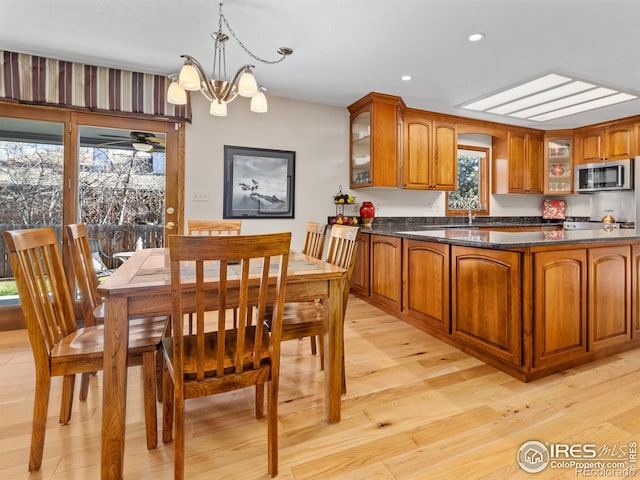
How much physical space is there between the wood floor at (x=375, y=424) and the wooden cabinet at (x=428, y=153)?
258 centimetres

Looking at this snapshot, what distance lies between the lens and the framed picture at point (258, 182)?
3783 mm

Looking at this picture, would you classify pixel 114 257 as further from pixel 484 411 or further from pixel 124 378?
pixel 484 411

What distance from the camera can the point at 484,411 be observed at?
1.74 metres

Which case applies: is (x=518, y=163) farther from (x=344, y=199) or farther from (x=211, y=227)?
(x=211, y=227)

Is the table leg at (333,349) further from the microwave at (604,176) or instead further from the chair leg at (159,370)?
the microwave at (604,176)

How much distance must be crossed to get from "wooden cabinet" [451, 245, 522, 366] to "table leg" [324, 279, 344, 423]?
1149 millimetres

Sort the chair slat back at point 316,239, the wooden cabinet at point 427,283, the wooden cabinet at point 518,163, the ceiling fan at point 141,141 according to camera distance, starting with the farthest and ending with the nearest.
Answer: the wooden cabinet at point 518,163
the ceiling fan at point 141,141
the wooden cabinet at point 427,283
the chair slat back at point 316,239

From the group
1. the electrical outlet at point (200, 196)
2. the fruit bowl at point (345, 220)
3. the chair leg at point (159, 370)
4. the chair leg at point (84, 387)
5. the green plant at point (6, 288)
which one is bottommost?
the chair leg at point (84, 387)

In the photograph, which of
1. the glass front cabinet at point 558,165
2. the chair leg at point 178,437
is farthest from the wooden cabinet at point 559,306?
the glass front cabinet at point 558,165

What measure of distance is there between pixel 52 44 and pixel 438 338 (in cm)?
399

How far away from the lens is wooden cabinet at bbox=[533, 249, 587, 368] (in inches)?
79.1

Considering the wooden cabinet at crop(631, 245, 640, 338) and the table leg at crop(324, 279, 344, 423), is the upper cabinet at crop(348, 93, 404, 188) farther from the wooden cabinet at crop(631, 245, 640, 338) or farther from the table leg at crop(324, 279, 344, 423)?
the table leg at crop(324, 279, 344, 423)

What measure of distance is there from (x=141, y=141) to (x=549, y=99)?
4588mm

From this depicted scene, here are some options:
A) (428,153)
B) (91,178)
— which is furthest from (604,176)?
(91,178)
